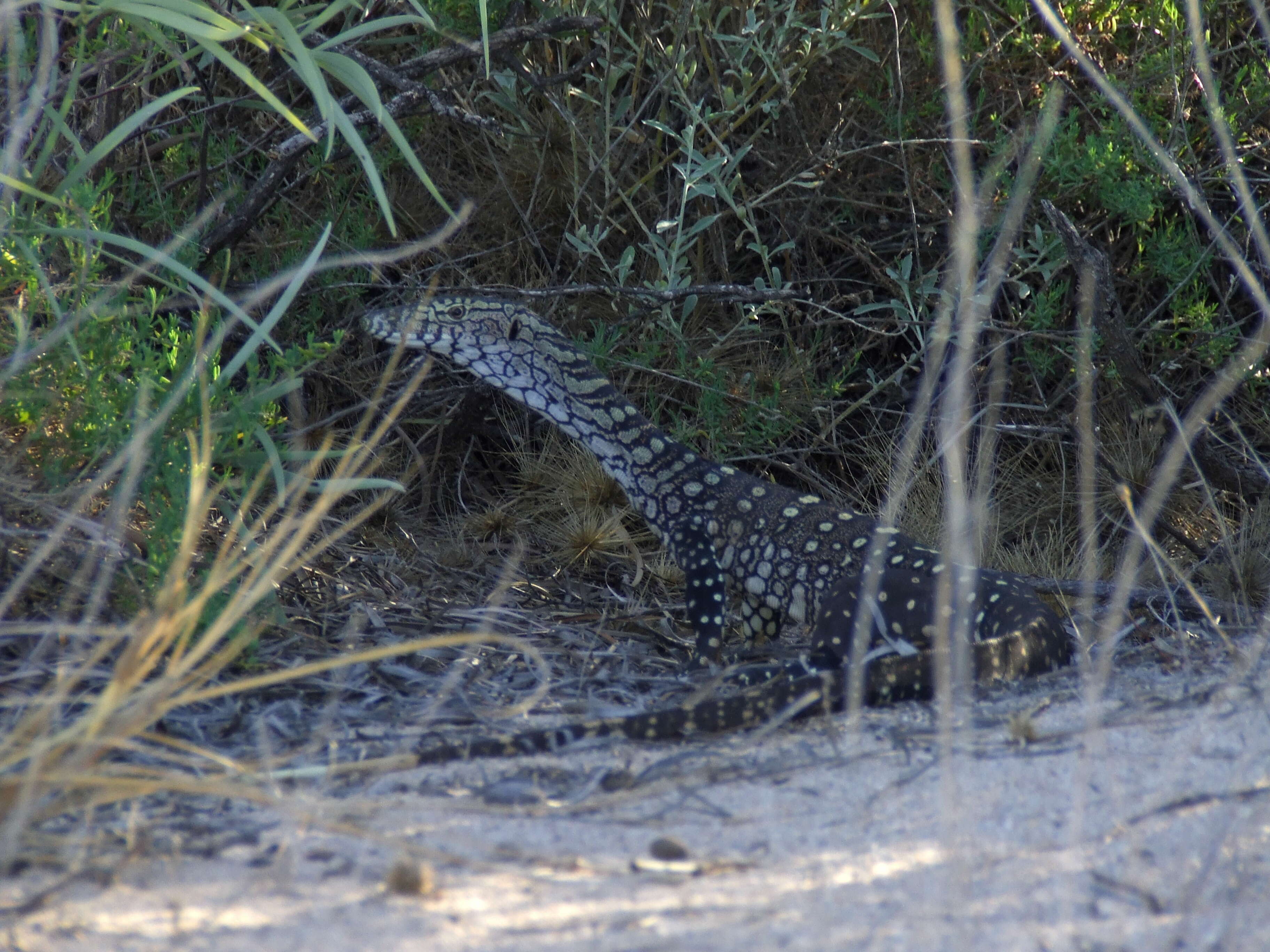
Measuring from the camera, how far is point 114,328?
339 cm

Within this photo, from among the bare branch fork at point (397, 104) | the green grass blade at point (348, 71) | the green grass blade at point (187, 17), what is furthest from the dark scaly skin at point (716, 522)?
the green grass blade at point (187, 17)

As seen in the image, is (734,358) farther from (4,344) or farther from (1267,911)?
(1267,911)

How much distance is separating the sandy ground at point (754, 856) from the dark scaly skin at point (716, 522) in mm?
1024

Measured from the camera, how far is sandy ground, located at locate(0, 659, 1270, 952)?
5.94ft

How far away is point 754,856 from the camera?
213 centimetres

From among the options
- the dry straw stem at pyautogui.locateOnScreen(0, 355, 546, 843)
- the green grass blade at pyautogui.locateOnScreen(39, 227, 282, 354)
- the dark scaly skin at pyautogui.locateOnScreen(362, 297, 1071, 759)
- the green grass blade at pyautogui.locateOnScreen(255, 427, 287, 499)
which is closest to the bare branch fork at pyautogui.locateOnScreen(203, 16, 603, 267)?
the dark scaly skin at pyautogui.locateOnScreen(362, 297, 1071, 759)

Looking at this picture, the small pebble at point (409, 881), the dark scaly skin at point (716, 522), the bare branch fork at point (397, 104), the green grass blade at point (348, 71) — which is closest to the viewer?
the small pebble at point (409, 881)

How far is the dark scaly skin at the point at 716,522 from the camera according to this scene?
12.6 feet

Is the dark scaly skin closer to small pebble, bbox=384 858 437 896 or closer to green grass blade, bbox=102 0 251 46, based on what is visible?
green grass blade, bbox=102 0 251 46

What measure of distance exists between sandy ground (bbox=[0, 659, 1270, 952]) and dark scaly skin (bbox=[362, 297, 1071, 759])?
3.36 feet

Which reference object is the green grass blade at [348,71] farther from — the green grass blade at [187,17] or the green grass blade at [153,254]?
the green grass blade at [153,254]

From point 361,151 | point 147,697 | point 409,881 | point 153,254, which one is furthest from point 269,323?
point 409,881

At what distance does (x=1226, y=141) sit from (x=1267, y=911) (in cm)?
302

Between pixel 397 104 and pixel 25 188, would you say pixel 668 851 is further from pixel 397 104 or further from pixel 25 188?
pixel 397 104
